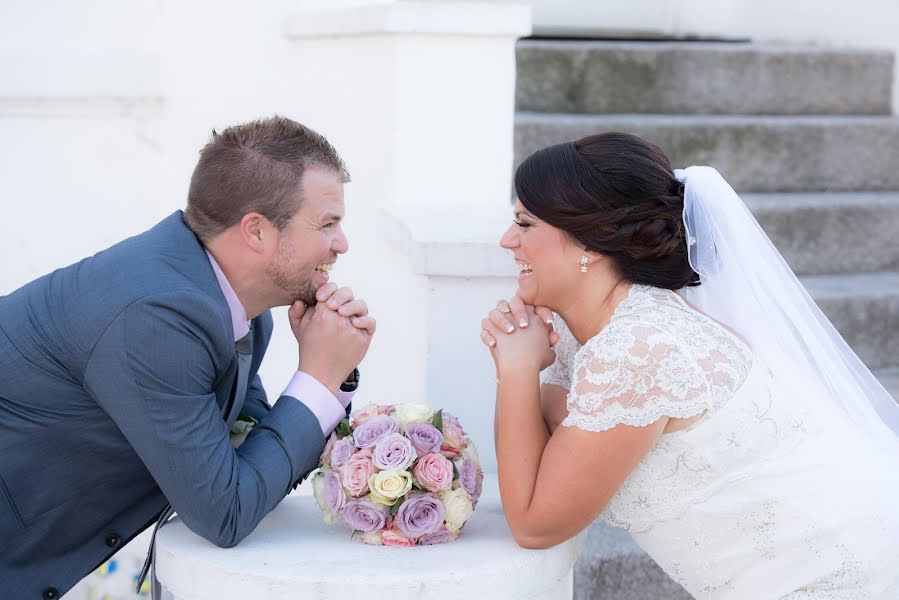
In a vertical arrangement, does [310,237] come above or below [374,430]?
above

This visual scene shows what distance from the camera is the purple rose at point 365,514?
2398 millimetres

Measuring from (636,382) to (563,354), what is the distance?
0.52 meters

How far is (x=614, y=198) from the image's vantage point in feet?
8.13

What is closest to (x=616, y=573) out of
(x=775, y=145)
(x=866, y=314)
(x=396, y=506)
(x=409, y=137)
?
(x=396, y=506)

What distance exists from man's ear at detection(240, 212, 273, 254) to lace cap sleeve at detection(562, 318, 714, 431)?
0.74 meters

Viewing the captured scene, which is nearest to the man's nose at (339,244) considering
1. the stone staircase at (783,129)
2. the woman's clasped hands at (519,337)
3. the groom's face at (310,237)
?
the groom's face at (310,237)

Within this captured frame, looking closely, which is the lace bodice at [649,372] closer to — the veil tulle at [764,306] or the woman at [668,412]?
the woman at [668,412]

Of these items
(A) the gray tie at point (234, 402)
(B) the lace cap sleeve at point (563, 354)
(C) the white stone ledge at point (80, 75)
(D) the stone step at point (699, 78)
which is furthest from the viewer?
(D) the stone step at point (699, 78)

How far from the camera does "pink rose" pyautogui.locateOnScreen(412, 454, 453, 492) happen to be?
2395 millimetres

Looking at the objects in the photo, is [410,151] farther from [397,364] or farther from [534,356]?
[534,356]

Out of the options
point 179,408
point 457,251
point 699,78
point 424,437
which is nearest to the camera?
point 179,408

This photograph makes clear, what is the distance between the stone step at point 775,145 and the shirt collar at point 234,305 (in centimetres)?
219

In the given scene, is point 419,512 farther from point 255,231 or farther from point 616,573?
point 616,573

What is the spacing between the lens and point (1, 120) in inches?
161
